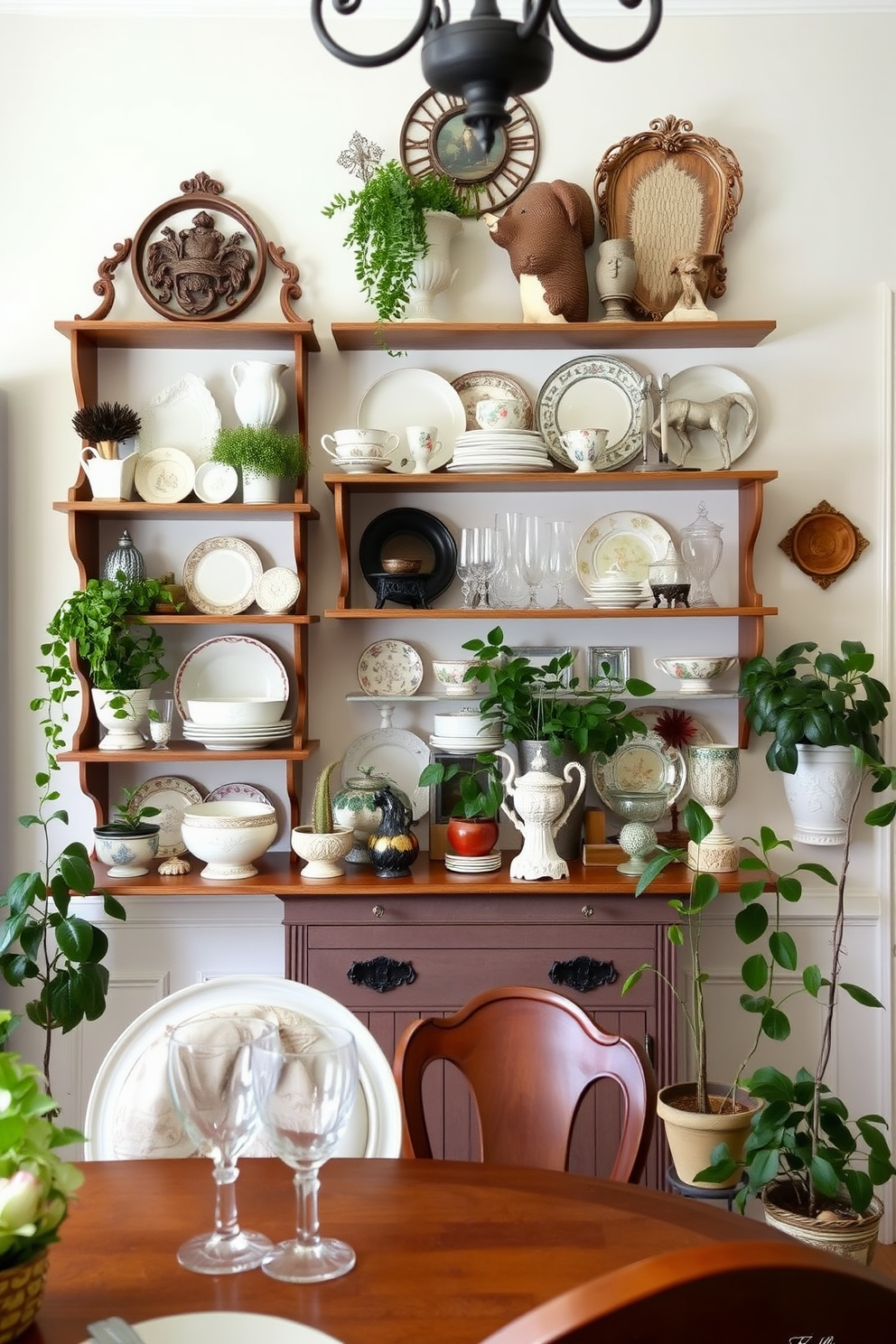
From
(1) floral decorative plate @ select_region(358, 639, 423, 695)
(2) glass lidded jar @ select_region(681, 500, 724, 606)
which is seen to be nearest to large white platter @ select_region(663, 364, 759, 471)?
(2) glass lidded jar @ select_region(681, 500, 724, 606)

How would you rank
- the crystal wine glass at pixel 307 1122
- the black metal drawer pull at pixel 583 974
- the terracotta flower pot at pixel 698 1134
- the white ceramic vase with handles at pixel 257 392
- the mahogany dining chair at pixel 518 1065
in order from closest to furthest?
the crystal wine glass at pixel 307 1122 → the mahogany dining chair at pixel 518 1065 → the terracotta flower pot at pixel 698 1134 → the black metal drawer pull at pixel 583 974 → the white ceramic vase with handles at pixel 257 392

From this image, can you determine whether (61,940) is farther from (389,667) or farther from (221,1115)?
(221,1115)

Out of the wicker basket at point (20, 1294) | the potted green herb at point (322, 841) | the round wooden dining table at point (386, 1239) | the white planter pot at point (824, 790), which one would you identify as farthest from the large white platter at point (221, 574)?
the wicker basket at point (20, 1294)

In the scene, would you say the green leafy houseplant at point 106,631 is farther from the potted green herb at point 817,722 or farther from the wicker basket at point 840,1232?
the wicker basket at point 840,1232

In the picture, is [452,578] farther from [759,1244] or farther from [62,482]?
[759,1244]

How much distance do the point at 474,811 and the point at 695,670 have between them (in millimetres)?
672

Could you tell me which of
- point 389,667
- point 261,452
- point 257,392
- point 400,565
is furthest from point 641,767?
point 257,392

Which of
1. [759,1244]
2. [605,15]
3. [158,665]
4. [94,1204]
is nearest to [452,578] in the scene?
[158,665]

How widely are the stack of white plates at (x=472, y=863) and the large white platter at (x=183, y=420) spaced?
1240 mm

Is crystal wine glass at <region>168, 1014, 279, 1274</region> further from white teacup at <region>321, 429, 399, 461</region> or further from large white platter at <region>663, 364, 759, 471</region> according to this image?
large white platter at <region>663, 364, 759, 471</region>

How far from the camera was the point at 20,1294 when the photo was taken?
3.41ft

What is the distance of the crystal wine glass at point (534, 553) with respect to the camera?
3059 mm

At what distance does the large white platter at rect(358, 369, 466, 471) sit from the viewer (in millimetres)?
3125

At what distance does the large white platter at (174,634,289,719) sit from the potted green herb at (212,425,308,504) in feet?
1.35
